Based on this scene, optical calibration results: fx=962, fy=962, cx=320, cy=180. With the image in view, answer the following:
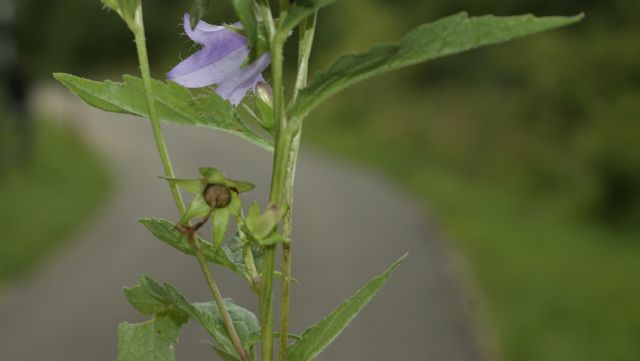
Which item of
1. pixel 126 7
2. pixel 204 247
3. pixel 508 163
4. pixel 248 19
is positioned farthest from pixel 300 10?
pixel 508 163

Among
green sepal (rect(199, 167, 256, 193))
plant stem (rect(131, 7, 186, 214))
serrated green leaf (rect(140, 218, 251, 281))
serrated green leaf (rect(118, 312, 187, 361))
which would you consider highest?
plant stem (rect(131, 7, 186, 214))

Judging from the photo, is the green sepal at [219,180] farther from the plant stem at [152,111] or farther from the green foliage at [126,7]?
the green foliage at [126,7]

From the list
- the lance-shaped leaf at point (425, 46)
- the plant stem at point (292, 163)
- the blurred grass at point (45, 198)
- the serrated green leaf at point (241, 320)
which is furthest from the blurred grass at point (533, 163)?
the lance-shaped leaf at point (425, 46)

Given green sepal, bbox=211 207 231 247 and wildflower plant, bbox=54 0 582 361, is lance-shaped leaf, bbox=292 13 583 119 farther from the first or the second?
green sepal, bbox=211 207 231 247

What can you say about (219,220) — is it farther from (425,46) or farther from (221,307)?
(425,46)

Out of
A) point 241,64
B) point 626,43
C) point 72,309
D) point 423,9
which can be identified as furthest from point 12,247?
point 423,9

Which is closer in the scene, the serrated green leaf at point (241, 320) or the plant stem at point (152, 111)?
the plant stem at point (152, 111)

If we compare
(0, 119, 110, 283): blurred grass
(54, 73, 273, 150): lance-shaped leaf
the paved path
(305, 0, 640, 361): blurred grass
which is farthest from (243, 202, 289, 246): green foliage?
(0, 119, 110, 283): blurred grass
